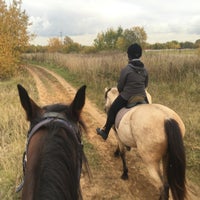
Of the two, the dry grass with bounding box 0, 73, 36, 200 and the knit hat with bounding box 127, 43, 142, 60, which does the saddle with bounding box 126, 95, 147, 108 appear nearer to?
the knit hat with bounding box 127, 43, 142, 60

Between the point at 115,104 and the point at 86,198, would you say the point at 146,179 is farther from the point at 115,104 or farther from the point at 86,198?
the point at 115,104

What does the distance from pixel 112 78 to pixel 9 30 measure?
31.3 ft

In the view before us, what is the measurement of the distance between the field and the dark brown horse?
266 centimetres

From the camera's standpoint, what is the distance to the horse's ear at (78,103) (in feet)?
5.53

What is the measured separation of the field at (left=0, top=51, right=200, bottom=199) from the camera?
15.6ft

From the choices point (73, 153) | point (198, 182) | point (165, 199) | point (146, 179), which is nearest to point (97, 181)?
point (146, 179)

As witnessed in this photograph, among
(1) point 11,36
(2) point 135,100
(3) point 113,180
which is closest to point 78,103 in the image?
(2) point 135,100

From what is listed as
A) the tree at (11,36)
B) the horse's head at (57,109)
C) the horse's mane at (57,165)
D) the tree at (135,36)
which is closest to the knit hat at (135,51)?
the horse's head at (57,109)

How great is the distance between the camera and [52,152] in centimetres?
136

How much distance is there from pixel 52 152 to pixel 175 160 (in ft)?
8.28

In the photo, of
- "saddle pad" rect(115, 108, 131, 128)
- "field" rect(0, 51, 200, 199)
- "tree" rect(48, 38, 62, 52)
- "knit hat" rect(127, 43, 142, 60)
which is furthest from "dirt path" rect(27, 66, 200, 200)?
"tree" rect(48, 38, 62, 52)

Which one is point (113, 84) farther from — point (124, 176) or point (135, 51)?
point (124, 176)

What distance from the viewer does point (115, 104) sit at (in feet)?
16.0

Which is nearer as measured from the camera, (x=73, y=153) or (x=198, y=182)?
(x=73, y=153)
